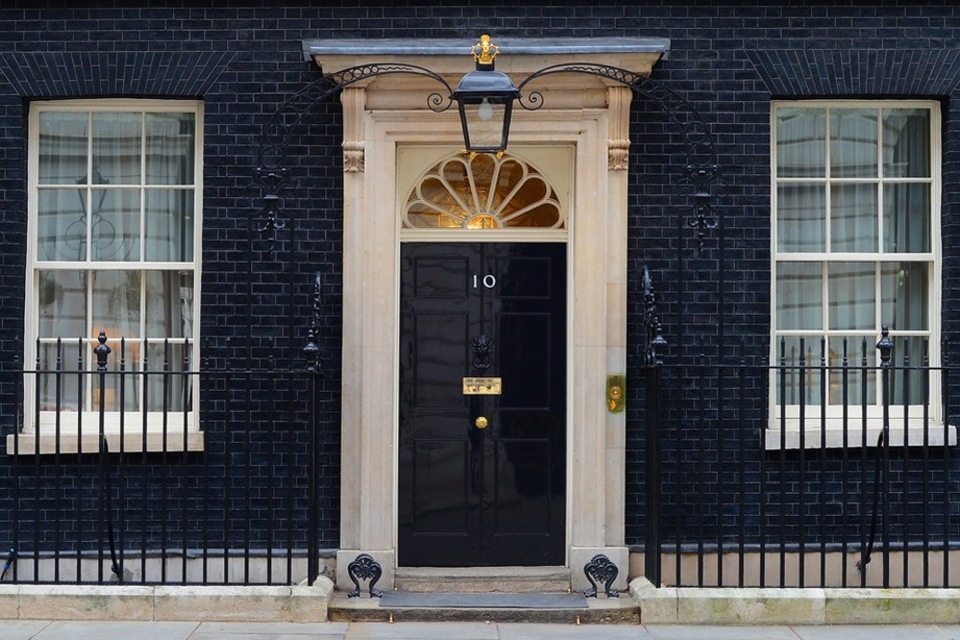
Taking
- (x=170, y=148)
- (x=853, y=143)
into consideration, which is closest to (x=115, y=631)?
(x=170, y=148)

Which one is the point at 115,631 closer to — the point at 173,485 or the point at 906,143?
the point at 173,485

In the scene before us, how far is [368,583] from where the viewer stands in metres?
9.09

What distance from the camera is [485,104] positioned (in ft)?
27.1

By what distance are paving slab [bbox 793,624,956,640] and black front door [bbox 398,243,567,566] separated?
6.41 feet

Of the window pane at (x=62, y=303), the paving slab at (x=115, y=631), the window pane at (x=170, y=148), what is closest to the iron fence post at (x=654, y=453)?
the paving slab at (x=115, y=631)

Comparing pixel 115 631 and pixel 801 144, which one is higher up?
pixel 801 144

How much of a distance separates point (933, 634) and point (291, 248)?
4892 mm

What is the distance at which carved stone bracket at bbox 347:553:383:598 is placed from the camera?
29.1 ft

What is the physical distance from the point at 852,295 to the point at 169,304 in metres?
5.00

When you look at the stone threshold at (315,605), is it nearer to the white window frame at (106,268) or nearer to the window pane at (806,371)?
the white window frame at (106,268)

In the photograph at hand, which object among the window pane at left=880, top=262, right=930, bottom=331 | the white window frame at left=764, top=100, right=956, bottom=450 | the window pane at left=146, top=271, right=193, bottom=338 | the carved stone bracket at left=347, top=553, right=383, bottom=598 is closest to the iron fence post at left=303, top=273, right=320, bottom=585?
the carved stone bracket at left=347, top=553, right=383, bottom=598

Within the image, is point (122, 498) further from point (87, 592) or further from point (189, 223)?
point (189, 223)

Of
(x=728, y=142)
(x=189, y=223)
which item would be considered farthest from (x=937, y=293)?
(x=189, y=223)

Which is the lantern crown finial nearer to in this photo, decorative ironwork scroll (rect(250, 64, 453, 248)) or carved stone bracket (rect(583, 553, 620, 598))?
decorative ironwork scroll (rect(250, 64, 453, 248))
